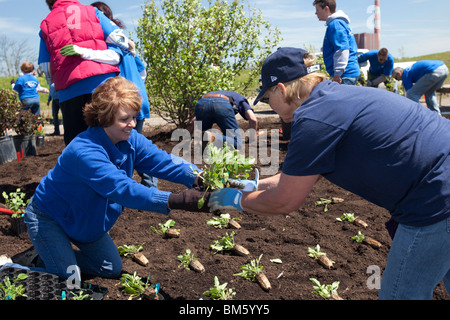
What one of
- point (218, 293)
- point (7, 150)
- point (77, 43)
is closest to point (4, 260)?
point (218, 293)

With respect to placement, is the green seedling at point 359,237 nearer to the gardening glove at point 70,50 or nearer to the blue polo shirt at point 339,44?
the blue polo shirt at point 339,44

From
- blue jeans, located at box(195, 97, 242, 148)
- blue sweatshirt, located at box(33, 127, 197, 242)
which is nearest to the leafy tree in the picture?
blue jeans, located at box(195, 97, 242, 148)

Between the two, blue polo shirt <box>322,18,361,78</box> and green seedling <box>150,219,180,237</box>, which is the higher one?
blue polo shirt <box>322,18,361,78</box>

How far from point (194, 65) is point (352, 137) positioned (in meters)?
6.54

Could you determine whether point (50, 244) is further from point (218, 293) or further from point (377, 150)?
point (377, 150)

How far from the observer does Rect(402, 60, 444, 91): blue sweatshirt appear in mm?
7809

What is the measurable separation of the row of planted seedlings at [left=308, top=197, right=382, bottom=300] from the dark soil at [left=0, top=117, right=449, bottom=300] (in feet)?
0.13

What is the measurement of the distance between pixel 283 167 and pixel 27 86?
9.30 metres

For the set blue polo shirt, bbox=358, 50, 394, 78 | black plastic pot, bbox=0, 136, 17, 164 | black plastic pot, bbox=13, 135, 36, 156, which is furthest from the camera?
blue polo shirt, bbox=358, 50, 394, 78

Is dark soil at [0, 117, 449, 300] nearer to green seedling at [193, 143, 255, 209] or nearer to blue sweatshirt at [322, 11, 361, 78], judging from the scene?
green seedling at [193, 143, 255, 209]

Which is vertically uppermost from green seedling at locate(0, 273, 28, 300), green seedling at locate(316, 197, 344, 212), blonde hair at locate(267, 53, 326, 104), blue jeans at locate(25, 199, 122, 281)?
blonde hair at locate(267, 53, 326, 104)

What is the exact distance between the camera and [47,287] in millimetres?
2670

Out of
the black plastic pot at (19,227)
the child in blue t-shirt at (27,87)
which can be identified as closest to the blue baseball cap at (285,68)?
the black plastic pot at (19,227)

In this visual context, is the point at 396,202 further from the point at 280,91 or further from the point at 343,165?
the point at 280,91
